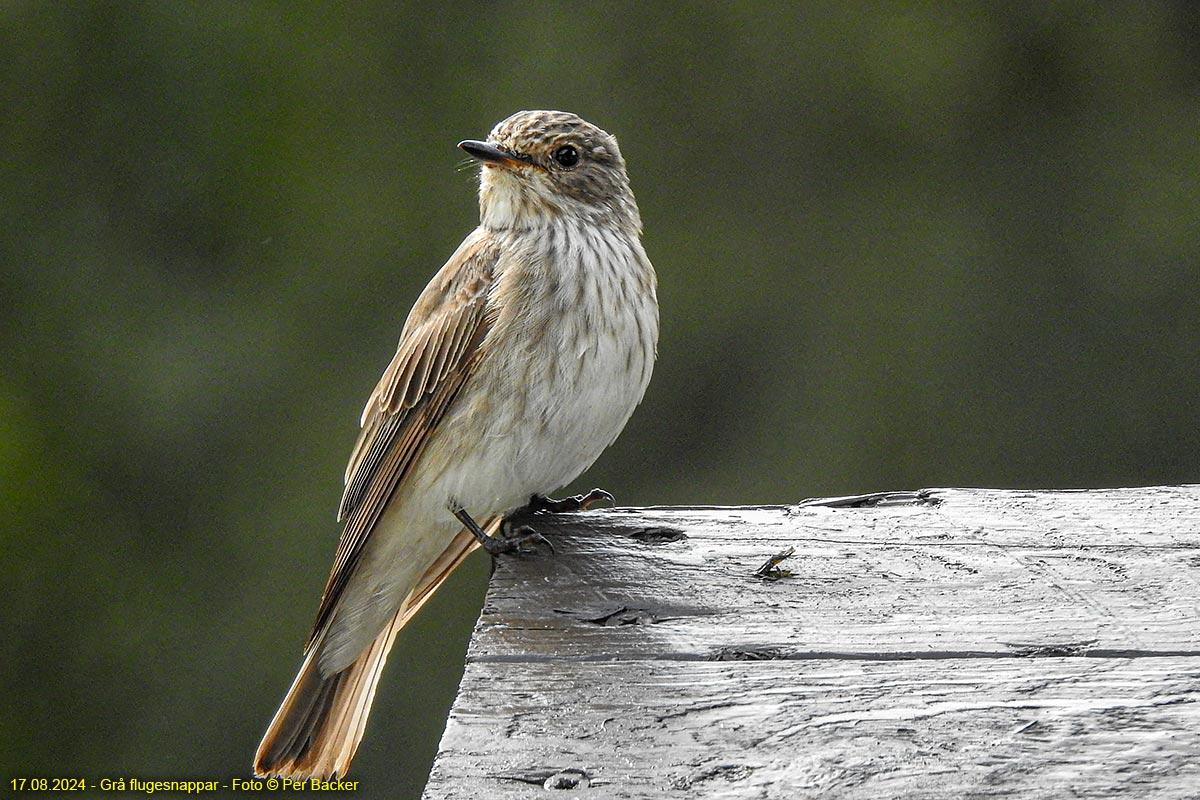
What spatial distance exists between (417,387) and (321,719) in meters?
0.90

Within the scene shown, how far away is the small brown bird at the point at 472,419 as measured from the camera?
377 centimetres

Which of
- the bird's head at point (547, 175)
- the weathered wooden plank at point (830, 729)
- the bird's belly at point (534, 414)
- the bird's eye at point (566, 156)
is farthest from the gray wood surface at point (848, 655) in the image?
the bird's eye at point (566, 156)

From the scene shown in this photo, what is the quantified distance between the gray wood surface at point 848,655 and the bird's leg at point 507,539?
0.17 ft

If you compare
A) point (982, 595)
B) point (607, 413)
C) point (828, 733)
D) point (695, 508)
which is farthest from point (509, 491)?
point (828, 733)

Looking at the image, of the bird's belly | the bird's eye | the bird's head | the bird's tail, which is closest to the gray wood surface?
the bird's belly

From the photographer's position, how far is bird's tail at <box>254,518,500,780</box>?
3.82m

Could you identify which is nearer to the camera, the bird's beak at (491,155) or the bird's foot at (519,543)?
the bird's foot at (519,543)

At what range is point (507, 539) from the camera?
3.36 m

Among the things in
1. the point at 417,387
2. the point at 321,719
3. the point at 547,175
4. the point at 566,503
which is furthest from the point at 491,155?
the point at 321,719

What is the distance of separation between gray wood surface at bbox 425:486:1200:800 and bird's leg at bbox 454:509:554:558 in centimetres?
5

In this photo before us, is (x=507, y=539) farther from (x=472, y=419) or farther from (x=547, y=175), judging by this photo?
(x=547, y=175)

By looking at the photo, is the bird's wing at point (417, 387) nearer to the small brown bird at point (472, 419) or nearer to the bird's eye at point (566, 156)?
the small brown bird at point (472, 419)

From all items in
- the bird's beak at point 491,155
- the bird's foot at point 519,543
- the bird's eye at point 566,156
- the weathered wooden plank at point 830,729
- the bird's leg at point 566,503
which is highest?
the bird's eye at point 566,156

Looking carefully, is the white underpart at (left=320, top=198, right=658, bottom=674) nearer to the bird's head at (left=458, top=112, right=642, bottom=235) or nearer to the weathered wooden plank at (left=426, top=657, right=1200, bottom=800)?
the bird's head at (left=458, top=112, right=642, bottom=235)
